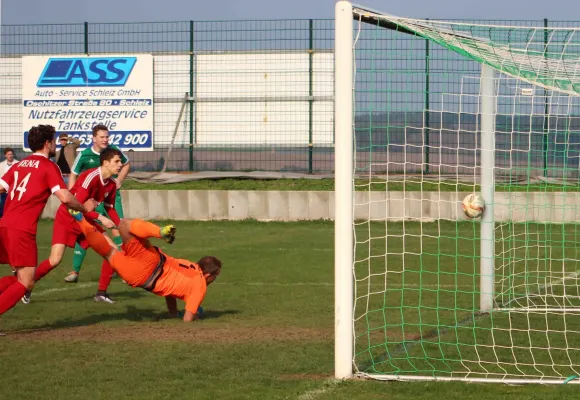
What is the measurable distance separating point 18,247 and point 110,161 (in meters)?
1.82

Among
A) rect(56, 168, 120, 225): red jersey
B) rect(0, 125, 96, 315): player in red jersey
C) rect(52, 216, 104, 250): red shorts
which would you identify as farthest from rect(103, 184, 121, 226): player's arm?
rect(0, 125, 96, 315): player in red jersey

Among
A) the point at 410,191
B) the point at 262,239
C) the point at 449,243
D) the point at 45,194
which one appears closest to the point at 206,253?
the point at 262,239

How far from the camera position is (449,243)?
17.4 metres

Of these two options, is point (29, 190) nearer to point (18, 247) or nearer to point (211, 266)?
point (18, 247)

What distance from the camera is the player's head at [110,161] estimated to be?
400 inches

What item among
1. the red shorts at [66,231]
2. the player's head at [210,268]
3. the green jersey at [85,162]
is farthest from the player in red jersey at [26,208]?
the green jersey at [85,162]

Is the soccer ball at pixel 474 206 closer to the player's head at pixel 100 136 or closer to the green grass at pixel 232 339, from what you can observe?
the green grass at pixel 232 339

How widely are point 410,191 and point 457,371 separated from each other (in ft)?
42.7

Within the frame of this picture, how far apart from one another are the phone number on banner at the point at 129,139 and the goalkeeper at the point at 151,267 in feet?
46.9

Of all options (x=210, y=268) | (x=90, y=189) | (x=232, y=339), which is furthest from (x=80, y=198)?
(x=232, y=339)

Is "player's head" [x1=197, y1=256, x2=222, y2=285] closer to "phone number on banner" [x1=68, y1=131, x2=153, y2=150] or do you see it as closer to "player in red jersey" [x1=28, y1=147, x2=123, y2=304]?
"player in red jersey" [x1=28, y1=147, x2=123, y2=304]

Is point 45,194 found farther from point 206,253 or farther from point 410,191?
point 410,191

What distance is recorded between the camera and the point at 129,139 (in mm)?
24109

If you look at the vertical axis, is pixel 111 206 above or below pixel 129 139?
below
